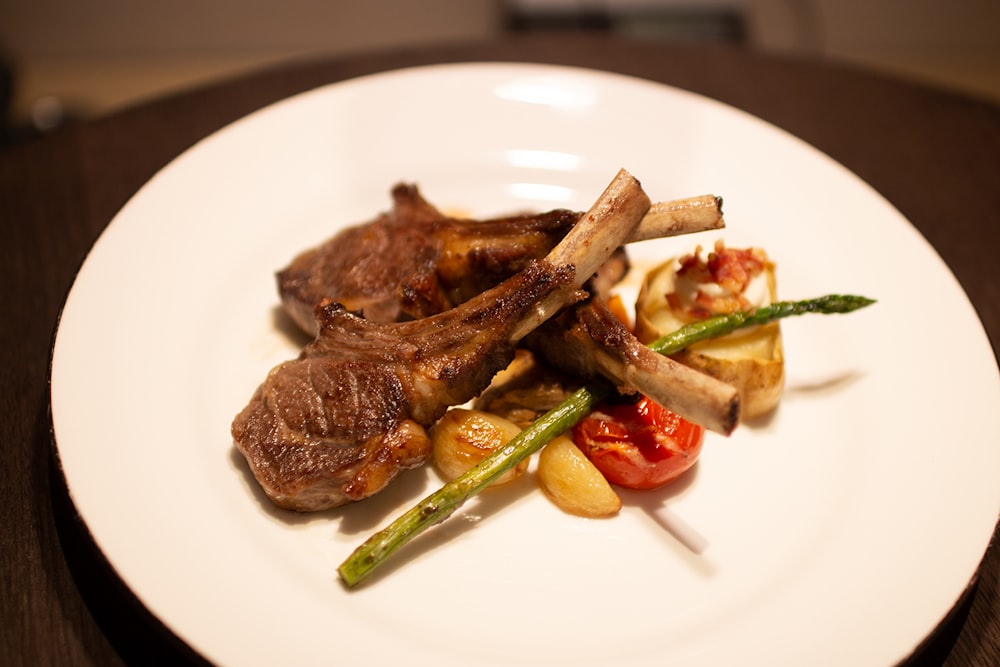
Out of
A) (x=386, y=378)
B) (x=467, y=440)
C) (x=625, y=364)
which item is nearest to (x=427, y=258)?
(x=386, y=378)

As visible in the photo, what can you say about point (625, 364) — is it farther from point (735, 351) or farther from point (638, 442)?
point (735, 351)

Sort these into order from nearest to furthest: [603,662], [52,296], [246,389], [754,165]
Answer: [603,662], [246,389], [52,296], [754,165]

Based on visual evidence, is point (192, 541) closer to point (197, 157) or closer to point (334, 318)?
point (334, 318)

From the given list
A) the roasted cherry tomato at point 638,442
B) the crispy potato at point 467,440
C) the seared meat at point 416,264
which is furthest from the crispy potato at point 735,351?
the crispy potato at point 467,440

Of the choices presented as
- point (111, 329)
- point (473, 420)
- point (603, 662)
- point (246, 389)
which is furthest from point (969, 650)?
point (111, 329)

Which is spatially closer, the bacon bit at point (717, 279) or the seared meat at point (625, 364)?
the seared meat at point (625, 364)

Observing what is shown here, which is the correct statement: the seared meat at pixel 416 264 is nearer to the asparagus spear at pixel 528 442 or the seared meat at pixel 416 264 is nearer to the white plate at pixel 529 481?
the white plate at pixel 529 481

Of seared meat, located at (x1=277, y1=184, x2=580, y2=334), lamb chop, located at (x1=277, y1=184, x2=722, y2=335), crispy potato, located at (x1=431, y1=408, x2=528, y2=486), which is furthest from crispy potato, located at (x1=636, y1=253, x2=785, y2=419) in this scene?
crispy potato, located at (x1=431, y1=408, x2=528, y2=486)
